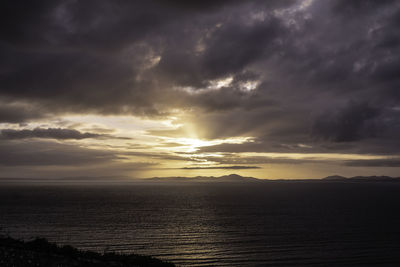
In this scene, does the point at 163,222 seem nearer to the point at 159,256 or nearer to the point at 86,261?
the point at 159,256

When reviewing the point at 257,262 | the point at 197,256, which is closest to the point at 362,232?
the point at 257,262

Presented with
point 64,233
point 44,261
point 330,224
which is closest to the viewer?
point 44,261

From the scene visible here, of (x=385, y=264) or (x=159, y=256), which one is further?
(x=159, y=256)

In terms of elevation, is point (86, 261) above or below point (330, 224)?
above

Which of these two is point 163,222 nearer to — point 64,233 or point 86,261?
point 64,233

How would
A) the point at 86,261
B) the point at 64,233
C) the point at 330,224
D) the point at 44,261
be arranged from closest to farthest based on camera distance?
the point at 44,261 < the point at 86,261 < the point at 64,233 < the point at 330,224

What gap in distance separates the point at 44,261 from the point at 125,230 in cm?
4568

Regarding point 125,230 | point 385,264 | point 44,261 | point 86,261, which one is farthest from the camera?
point 125,230

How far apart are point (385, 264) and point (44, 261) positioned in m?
45.0

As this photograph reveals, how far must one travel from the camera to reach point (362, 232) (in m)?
68.6

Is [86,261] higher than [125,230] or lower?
higher

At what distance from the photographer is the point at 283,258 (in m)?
46.1

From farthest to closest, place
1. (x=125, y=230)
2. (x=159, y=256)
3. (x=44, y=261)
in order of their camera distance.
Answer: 1. (x=125, y=230)
2. (x=159, y=256)
3. (x=44, y=261)

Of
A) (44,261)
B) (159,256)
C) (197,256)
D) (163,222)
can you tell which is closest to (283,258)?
(197,256)
